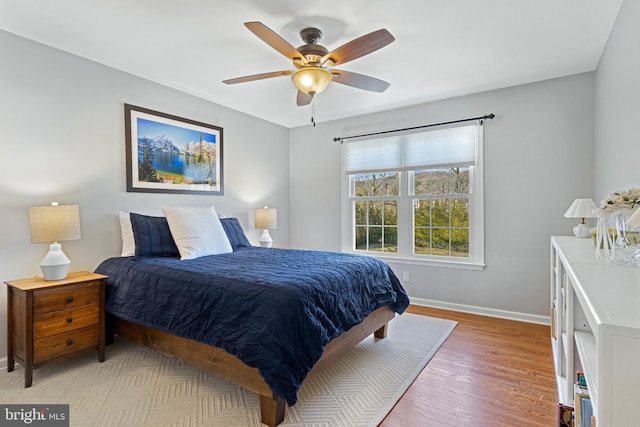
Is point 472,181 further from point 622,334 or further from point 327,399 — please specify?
point 622,334

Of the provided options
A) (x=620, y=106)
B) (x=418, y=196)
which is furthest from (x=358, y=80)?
(x=418, y=196)

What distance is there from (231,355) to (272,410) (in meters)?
0.37

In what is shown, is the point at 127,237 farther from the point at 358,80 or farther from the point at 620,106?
the point at 620,106

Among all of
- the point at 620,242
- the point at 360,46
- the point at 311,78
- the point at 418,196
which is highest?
the point at 360,46

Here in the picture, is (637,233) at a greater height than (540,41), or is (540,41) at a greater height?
(540,41)

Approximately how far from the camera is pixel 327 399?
2.04 meters

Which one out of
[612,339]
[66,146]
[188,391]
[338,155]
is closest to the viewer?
[612,339]

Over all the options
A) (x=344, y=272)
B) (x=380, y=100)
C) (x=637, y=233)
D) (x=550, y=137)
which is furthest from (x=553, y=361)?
(x=380, y=100)

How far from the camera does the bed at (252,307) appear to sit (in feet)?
5.68

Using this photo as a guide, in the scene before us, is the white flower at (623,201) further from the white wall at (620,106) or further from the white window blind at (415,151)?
the white window blind at (415,151)

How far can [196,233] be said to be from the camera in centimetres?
300

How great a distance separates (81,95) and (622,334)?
3.66 meters

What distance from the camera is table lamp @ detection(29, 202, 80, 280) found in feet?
7.48

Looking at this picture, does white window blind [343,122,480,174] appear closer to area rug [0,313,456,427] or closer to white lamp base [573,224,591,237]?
white lamp base [573,224,591,237]
